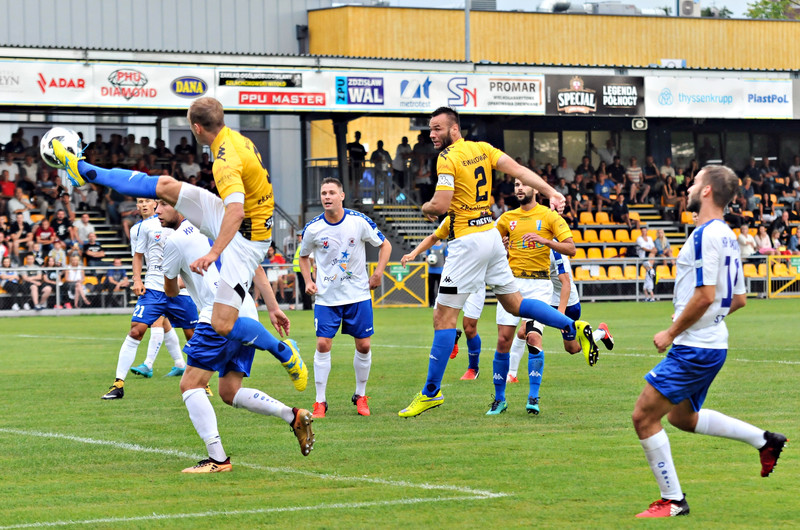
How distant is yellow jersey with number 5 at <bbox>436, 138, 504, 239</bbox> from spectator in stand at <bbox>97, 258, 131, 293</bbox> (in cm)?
2091

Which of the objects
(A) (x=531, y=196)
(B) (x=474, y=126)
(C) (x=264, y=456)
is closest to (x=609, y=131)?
(B) (x=474, y=126)

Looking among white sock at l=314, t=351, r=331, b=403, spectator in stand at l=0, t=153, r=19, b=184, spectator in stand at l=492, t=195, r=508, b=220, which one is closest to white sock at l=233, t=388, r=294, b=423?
white sock at l=314, t=351, r=331, b=403

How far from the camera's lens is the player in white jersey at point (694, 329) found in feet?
20.0

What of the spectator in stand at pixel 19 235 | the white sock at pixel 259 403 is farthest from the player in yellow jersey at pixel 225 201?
the spectator in stand at pixel 19 235

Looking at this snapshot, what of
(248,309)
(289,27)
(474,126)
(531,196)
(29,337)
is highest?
(289,27)

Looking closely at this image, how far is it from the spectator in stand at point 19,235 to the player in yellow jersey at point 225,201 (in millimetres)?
23173

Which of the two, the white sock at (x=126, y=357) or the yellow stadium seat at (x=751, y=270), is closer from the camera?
the white sock at (x=126, y=357)

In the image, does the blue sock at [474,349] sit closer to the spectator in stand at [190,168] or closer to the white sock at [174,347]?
the white sock at [174,347]

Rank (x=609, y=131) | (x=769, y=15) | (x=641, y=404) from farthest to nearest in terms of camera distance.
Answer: (x=769, y=15)
(x=609, y=131)
(x=641, y=404)

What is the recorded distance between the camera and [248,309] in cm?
778

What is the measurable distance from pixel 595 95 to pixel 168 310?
2594 centimetres

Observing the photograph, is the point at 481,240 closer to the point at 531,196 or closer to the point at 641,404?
the point at 531,196

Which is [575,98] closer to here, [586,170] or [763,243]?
[586,170]

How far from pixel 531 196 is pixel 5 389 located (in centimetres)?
640
